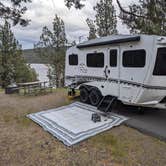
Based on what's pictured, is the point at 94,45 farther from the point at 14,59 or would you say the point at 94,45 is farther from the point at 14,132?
the point at 14,59

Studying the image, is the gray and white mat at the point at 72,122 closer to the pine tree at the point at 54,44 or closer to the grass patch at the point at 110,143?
the grass patch at the point at 110,143

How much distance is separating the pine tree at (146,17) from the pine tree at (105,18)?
5020mm

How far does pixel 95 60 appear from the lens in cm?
674

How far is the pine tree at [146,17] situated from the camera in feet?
23.9

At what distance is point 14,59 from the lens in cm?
2080

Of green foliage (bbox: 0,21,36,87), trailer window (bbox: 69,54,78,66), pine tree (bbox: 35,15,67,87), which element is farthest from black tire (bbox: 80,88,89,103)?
green foliage (bbox: 0,21,36,87)

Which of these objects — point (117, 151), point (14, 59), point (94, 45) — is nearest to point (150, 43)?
point (94, 45)

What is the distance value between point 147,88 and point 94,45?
2.53m

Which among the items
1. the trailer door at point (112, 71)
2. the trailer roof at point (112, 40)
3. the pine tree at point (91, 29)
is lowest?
the trailer door at point (112, 71)

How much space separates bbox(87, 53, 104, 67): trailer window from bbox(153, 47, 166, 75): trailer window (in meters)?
1.99

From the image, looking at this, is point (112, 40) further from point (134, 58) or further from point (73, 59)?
point (73, 59)

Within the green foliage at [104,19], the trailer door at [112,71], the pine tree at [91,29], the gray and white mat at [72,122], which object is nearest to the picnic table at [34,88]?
the gray and white mat at [72,122]

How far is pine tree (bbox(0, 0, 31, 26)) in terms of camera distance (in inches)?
235

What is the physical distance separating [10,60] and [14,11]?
50.5ft
